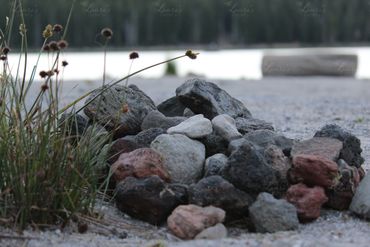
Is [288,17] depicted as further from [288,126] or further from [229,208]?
[229,208]

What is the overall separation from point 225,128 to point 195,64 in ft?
56.8

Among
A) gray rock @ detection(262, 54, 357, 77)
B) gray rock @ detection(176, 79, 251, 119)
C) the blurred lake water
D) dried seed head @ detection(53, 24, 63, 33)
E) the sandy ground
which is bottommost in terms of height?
the blurred lake water

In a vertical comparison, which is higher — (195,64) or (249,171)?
(249,171)

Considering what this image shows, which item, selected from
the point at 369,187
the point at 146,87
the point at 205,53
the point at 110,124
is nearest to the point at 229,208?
the point at 369,187

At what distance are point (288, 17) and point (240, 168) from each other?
23.8 meters

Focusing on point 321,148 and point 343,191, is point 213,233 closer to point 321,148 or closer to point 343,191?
point 343,191

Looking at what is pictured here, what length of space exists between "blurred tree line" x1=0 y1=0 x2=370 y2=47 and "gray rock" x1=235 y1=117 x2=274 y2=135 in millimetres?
20964

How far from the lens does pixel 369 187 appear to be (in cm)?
399

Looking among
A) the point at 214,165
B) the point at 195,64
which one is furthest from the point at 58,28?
the point at 195,64

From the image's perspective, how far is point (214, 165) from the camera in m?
4.06

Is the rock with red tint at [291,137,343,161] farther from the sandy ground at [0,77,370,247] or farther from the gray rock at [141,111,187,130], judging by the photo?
the gray rock at [141,111,187,130]

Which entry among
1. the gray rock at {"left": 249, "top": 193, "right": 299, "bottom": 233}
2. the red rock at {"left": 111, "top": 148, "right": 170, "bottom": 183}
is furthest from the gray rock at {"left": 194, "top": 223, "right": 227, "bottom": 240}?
the red rock at {"left": 111, "top": 148, "right": 170, "bottom": 183}

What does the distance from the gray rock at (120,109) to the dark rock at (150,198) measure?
556 millimetres

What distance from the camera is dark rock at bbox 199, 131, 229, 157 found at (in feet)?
14.3
